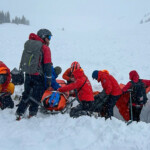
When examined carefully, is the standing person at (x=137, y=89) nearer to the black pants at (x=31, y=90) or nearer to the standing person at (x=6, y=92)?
the black pants at (x=31, y=90)

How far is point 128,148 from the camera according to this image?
3.13m

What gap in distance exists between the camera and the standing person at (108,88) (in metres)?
5.45

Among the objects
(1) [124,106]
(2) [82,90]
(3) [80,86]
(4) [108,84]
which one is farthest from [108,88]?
(1) [124,106]

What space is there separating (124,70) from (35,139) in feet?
31.6

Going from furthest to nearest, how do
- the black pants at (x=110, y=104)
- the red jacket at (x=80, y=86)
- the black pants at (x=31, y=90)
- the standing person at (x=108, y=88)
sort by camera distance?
the black pants at (x=110, y=104) < the standing person at (x=108, y=88) < the red jacket at (x=80, y=86) < the black pants at (x=31, y=90)

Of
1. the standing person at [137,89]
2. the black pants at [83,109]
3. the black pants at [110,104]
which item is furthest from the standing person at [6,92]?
the standing person at [137,89]

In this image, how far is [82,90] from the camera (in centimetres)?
512

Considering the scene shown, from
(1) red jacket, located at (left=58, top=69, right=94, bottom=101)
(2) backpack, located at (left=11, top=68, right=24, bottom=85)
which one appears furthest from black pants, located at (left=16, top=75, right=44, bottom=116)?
(2) backpack, located at (left=11, top=68, right=24, bottom=85)

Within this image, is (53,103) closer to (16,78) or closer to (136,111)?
(136,111)

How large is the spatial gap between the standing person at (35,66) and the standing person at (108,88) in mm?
1832

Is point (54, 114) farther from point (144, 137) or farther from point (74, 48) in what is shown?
point (74, 48)

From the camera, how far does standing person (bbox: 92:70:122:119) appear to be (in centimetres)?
545

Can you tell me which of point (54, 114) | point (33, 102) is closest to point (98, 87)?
point (54, 114)

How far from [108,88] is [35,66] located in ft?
8.09
